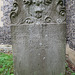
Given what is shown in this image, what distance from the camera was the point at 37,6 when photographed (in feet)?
6.85

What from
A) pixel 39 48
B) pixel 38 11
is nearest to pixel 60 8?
pixel 38 11

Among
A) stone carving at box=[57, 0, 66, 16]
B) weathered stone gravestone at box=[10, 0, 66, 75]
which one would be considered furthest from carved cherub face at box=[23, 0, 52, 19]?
stone carving at box=[57, 0, 66, 16]

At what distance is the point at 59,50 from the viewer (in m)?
2.19

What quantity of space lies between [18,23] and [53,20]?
0.78 metres

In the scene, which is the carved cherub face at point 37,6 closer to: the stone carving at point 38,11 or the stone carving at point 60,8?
the stone carving at point 38,11

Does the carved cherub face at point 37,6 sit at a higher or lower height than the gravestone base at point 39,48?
higher

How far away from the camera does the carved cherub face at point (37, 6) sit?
6.78 ft

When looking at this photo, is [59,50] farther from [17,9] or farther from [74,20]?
[74,20]

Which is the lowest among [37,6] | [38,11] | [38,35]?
[38,35]

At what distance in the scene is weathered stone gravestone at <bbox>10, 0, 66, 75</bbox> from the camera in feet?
6.82

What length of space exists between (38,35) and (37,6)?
Answer: 0.64m

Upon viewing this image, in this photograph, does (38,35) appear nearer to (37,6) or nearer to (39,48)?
(39,48)

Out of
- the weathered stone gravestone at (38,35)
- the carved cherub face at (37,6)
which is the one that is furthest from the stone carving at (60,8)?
the carved cherub face at (37,6)

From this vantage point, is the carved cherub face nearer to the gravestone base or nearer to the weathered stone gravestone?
the weathered stone gravestone
